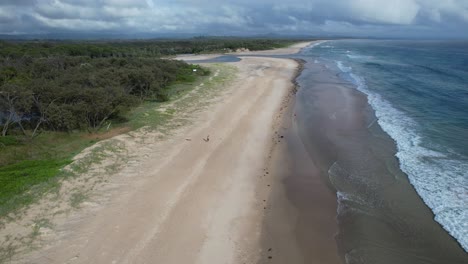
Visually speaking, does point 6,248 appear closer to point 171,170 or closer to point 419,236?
point 171,170

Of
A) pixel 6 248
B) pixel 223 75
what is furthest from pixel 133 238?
pixel 223 75

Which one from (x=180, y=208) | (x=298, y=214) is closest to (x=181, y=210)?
(x=180, y=208)

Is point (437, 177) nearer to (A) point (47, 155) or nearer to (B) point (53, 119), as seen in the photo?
(A) point (47, 155)

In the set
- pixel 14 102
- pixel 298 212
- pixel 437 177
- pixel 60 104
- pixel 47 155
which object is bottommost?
pixel 298 212

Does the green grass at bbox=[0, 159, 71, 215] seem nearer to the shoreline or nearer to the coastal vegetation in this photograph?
the coastal vegetation

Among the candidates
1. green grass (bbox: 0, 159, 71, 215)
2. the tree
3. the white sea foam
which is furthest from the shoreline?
the tree
